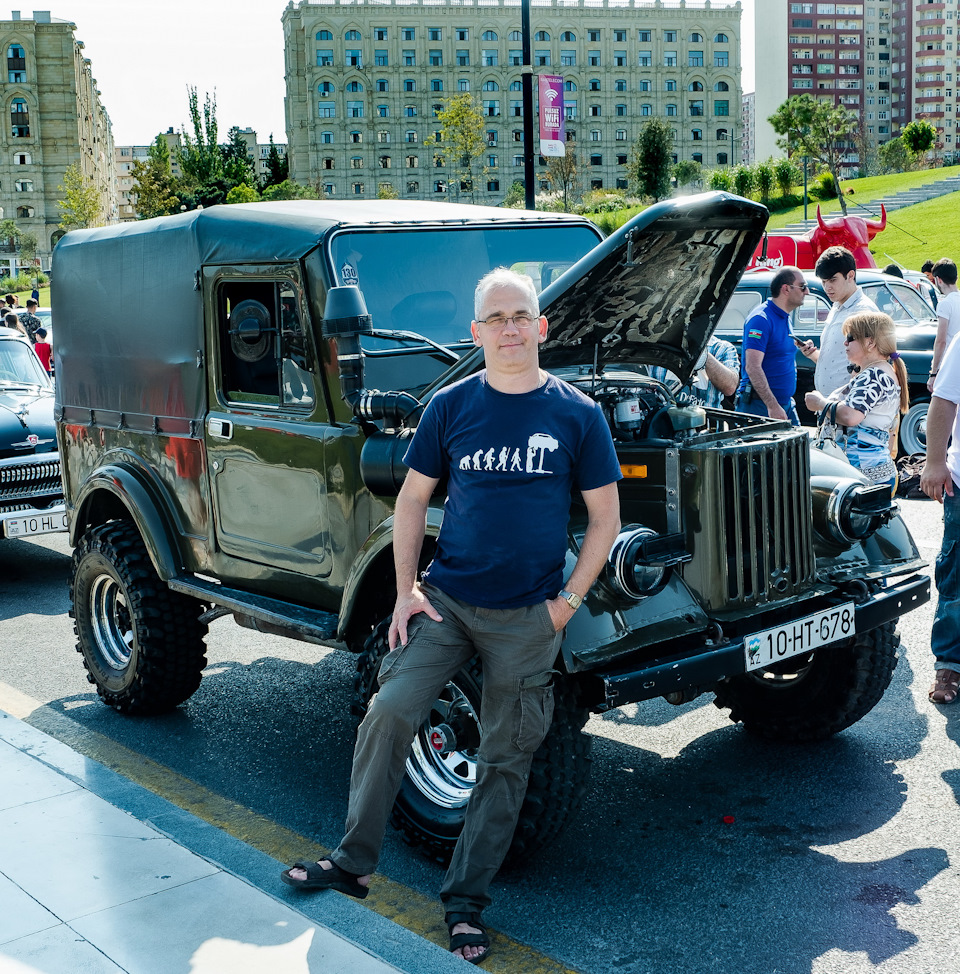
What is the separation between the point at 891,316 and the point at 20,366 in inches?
344

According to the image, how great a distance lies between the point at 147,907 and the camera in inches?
146

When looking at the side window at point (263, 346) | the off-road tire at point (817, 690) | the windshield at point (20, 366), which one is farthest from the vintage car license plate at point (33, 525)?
the off-road tire at point (817, 690)

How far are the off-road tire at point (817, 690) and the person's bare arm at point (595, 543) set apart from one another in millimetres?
1674

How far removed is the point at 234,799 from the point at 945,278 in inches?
359

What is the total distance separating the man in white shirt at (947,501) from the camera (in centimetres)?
540

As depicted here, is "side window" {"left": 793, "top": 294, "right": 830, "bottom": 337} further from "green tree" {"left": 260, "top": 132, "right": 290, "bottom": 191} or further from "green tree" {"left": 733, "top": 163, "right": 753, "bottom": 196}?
"green tree" {"left": 260, "top": 132, "right": 290, "bottom": 191}

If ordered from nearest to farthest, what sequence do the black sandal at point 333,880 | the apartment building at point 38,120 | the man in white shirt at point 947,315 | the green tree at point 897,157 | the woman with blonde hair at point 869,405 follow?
the black sandal at point 333,880 → the woman with blonde hair at point 869,405 → the man in white shirt at point 947,315 → the green tree at point 897,157 → the apartment building at point 38,120

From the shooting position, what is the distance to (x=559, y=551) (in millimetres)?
3598

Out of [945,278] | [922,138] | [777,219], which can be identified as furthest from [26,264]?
[945,278]

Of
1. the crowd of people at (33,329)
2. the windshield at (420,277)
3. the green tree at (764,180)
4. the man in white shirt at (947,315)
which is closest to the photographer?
the windshield at (420,277)

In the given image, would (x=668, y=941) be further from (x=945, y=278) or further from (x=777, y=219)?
(x=777, y=219)

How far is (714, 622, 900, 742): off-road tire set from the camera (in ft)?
16.3

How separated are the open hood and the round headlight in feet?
2.80

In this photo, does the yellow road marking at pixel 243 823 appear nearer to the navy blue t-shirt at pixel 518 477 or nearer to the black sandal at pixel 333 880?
the black sandal at pixel 333 880
